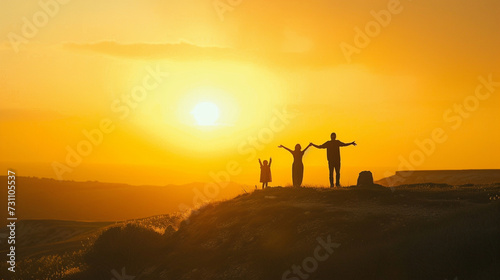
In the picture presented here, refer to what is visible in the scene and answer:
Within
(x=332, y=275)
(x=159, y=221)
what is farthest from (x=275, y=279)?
(x=159, y=221)

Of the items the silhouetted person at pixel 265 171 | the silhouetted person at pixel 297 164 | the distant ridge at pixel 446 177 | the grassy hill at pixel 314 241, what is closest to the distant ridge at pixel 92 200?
the distant ridge at pixel 446 177

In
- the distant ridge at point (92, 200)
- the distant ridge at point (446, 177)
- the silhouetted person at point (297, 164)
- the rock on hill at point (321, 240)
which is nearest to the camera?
the rock on hill at point (321, 240)

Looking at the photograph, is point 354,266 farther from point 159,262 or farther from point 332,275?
point 159,262

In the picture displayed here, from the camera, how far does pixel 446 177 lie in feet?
178

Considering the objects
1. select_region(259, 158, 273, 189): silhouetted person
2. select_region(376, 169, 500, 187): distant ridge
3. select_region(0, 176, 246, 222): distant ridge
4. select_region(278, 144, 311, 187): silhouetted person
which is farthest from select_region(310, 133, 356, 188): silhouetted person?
select_region(0, 176, 246, 222): distant ridge

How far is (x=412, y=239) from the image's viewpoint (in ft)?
46.9

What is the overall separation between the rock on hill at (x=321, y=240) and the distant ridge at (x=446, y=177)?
2999cm

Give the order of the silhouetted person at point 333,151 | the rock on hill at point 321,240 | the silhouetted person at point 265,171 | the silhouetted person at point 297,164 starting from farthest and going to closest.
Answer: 1. the silhouetted person at point 265,171
2. the silhouetted person at point 297,164
3. the silhouetted person at point 333,151
4. the rock on hill at point 321,240

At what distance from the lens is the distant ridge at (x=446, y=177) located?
49.9m

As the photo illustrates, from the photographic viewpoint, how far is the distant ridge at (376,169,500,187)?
49916mm

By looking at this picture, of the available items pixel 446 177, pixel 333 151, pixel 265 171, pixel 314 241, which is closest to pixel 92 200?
pixel 446 177

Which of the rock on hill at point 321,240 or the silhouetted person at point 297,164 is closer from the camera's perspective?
the rock on hill at point 321,240

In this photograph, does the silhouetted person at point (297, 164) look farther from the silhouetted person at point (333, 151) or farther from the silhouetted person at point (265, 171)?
the silhouetted person at point (265, 171)

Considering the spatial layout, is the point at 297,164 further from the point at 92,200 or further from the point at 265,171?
the point at 92,200
